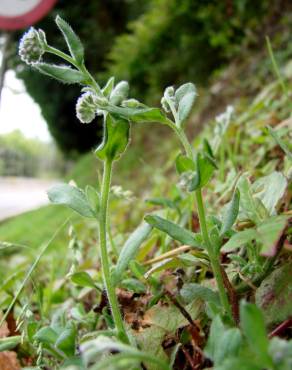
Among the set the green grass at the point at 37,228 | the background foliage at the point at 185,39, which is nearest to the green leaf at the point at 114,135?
the green grass at the point at 37,228

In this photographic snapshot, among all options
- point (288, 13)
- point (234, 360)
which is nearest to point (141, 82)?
point (288, 13)

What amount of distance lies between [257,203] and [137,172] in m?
3.32

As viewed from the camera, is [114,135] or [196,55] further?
[196,55]

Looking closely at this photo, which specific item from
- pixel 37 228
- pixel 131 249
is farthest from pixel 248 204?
pixel 37 228

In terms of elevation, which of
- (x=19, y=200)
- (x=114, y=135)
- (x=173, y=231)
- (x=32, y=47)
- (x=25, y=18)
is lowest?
(x=173, y=231)

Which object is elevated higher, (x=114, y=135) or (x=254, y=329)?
(x=114, y=135)

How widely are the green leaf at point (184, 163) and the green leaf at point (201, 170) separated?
2 centimetres

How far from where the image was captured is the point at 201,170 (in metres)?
0.48

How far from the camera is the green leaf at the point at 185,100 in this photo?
547mm

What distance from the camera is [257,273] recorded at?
565mm

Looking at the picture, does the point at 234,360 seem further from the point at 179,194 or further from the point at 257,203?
the point at 179,194

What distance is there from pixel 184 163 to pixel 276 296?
172 millimetres

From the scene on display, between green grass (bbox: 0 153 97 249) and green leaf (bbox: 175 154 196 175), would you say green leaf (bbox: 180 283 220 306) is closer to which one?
green leaf (bbox: 175 154 196 175)

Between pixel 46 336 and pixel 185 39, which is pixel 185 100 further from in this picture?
pixel 185 39
